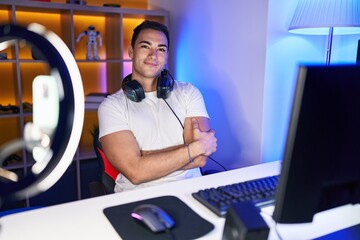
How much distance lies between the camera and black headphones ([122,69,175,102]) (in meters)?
1.53

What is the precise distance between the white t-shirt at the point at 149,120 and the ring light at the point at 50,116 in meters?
0.91

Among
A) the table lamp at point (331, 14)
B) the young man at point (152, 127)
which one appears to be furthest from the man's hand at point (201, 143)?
the table lamp at point (331, 14)

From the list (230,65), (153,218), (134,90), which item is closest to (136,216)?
(153,218)

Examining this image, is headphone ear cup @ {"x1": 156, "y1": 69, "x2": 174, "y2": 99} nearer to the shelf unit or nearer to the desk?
the desk

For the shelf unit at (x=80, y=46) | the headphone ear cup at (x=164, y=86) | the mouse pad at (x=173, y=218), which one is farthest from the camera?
the shelf unit at (x=80, y=46)

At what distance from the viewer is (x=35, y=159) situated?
540 millimetres

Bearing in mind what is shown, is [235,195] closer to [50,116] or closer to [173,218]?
Result: [173,218]

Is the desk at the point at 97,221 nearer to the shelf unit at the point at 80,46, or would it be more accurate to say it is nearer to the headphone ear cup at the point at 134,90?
the headphone ear cup at the point at 134,90

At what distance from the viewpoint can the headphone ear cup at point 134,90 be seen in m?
1.52

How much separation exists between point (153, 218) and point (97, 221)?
165 mm

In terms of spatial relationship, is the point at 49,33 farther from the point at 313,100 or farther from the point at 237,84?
the point at 237,84

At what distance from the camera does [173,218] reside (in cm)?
87

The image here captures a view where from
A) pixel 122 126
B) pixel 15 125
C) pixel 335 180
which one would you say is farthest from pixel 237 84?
pixel 15 125

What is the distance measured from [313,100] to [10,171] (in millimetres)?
522
